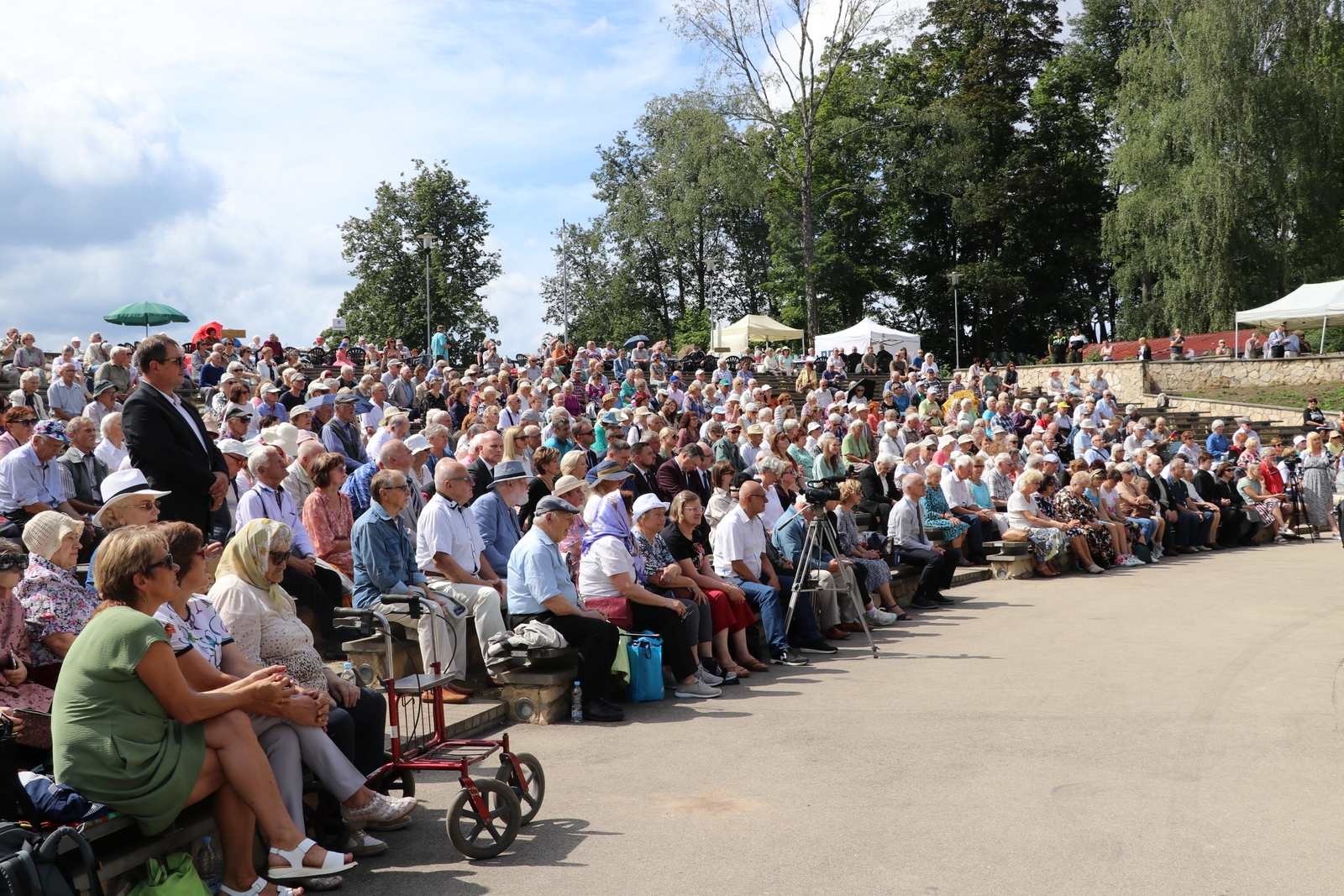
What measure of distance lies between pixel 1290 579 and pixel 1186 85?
1046 inches

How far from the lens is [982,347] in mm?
43406

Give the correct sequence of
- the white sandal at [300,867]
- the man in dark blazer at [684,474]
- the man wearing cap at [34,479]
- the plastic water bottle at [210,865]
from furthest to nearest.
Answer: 1. the man in dark blazer at [684,474]
2. the man wearing cap at [34,479]
3. the plastic water bottle at [210,865]
4. the white sandal at [300,867]

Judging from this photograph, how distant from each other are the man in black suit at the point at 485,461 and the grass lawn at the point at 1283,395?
23743 mm

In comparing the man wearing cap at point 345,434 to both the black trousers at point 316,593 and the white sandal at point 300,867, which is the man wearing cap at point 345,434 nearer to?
the black trousers at point 316,593

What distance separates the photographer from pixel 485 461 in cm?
922

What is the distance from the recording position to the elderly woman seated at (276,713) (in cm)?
374

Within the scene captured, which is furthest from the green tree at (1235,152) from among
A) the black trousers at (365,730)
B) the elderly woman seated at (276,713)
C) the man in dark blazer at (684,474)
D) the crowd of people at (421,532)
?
the elderly woman seated at (276,713)

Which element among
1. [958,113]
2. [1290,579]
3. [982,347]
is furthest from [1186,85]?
[1290,579]

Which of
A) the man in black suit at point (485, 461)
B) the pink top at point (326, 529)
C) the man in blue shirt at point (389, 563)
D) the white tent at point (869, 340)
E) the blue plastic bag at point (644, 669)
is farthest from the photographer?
the white tent at point (869, 340)

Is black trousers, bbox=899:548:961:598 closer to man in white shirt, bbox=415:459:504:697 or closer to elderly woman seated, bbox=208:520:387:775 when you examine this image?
man in white shirt, bbox=415:459:504:697

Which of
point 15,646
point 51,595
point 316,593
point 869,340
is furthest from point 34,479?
point 869,340

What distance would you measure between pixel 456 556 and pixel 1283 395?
2724 centimetres

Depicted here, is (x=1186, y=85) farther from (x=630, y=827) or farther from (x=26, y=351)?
(x=630, y=827)

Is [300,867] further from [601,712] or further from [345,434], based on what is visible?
[345,434]
